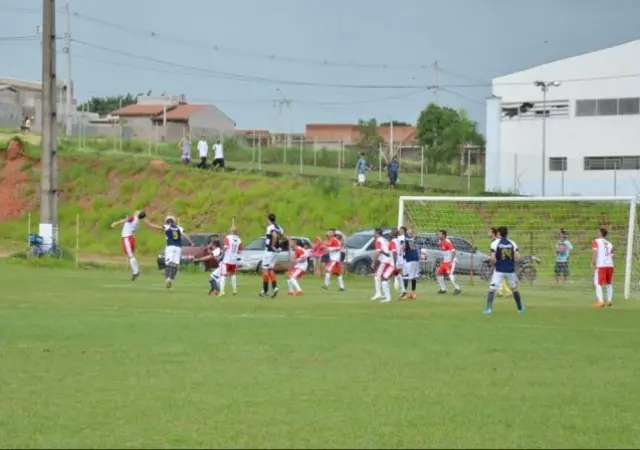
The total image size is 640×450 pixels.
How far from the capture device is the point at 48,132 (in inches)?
1863

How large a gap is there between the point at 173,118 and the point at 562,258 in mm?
86625

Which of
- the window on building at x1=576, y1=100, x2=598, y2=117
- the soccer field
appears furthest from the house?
→ the soccer field

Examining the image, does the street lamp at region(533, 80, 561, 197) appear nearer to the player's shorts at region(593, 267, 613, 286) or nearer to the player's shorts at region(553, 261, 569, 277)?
the player's shorts at region(553, 261, 569, 277)

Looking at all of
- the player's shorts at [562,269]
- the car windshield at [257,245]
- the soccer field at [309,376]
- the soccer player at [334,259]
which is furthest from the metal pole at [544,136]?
the soccer field at [309,376]

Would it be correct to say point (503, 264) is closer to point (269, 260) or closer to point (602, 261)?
point (602, 261)

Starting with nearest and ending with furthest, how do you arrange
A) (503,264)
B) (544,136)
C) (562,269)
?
(503,264) → (562,269) → (544,136)

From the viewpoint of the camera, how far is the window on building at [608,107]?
254 ft

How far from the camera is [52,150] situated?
47.2 metres

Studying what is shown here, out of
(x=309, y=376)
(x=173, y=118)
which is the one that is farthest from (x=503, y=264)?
(x=173, y=118)

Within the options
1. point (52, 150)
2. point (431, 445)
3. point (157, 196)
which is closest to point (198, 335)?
point (431, 445)

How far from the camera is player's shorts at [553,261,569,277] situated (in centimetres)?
4191

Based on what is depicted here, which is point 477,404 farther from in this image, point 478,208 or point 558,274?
point 478,208

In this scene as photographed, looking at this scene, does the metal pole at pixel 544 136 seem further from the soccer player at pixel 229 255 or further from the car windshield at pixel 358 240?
the soccer player at pixel 229 255

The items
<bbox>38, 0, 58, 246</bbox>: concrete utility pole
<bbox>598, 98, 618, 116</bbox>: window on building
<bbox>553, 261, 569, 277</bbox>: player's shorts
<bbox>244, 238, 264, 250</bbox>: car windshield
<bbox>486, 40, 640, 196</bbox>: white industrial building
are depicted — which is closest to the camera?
<bbox>553, 261, 569, 277</bbox>: player's shorts
